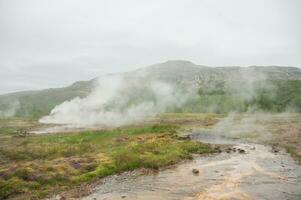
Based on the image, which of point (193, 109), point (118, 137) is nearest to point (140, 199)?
point (118, 137)

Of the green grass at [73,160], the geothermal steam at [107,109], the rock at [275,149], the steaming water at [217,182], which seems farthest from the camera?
the geothermal steam at [107,109]

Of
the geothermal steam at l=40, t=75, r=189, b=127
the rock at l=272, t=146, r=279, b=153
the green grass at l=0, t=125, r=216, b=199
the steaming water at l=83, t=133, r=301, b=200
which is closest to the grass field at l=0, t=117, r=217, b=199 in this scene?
the green grass at l=0, t=125, r=216, b=199

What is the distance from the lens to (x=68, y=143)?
65.4 metres

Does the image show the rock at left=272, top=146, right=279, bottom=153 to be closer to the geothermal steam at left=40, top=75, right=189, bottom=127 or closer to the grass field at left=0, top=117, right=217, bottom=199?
the grass field at left=0, top=117, right=217, bottom=199

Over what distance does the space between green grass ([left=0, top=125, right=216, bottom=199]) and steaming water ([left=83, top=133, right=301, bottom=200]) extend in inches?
144

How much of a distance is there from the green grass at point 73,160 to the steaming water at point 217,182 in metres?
3.66

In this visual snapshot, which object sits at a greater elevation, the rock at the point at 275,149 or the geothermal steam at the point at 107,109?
the geothermal steam at the point at 107,109

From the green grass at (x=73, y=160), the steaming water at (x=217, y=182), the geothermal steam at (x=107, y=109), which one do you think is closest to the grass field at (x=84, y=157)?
the green grass at (x=73, y=160)

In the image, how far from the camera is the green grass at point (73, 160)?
40.0 m

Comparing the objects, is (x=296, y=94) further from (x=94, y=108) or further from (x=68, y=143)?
(x=68, y=143)

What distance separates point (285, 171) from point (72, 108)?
124829 millimetres

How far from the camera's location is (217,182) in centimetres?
3862

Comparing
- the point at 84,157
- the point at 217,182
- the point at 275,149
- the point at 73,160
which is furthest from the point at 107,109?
the point at 217,182

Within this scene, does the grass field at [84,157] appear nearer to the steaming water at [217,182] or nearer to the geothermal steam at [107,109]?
the steaming water at [217,182]
